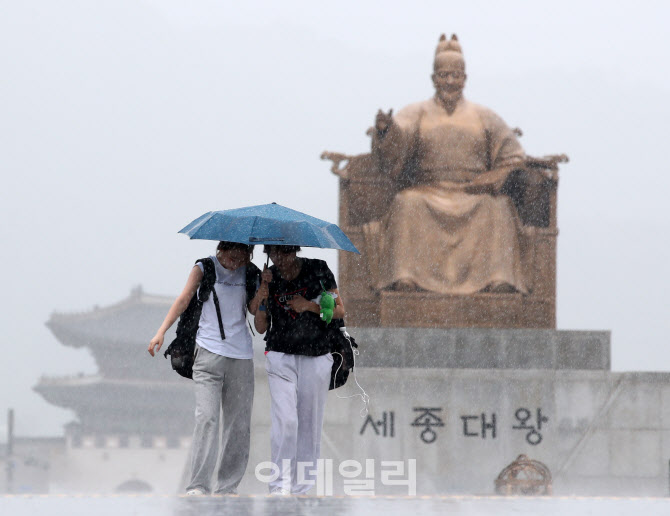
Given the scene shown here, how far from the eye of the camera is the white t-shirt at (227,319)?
397 cm

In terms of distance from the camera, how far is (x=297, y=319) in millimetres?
3971

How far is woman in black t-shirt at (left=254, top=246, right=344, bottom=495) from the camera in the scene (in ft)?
13.0

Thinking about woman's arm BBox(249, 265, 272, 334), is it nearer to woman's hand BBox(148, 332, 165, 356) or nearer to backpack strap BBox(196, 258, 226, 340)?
backpack strap BBox(196, 258, 226, 340)

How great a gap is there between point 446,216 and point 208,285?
459 cm

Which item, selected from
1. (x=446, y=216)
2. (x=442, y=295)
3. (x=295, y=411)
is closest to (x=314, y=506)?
(x=295, y=411)

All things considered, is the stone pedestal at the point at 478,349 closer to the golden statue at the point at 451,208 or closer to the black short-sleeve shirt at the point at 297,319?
the golden statue at the point at 451,208

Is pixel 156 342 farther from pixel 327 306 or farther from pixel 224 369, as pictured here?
pixel 327 306

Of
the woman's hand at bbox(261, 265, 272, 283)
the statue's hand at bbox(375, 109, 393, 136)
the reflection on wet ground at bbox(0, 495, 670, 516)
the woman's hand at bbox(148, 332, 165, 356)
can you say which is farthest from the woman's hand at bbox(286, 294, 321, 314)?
the statue's hand at bbox(375, 109, 393, 136)

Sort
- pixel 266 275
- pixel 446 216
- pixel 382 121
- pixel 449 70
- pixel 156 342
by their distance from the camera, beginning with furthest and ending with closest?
pixel 449 70, pixel 446 216, pixel 382 121, pixel 266 275, pixel 156 342

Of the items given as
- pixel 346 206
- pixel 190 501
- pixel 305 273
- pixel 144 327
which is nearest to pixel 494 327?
pixel 346 206

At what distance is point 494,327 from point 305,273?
4407 mm

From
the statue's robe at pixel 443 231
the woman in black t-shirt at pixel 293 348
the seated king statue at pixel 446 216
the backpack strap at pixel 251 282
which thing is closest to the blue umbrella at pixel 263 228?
the woman in black t-shirt at pixel 293 348

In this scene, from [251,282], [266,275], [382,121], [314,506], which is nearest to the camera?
[314,506]

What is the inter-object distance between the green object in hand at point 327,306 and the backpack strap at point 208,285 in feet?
1.03
